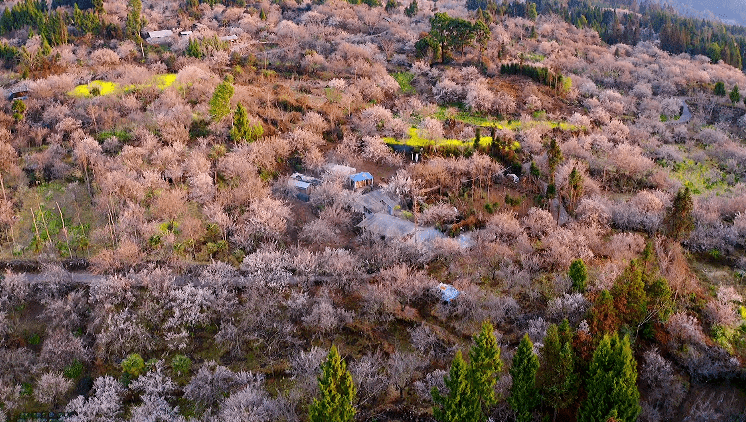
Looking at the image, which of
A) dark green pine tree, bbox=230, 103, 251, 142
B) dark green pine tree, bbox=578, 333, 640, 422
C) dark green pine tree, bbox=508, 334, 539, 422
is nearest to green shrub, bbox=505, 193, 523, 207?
dark green pine tree, bbox=578, 333, 640, 422

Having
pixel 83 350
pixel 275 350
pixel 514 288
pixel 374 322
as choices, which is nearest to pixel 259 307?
pixel 275 350

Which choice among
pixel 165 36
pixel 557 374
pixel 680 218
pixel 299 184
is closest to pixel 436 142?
pixel 299 184

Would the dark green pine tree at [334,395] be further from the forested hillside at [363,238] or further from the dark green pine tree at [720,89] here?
the dark green pine tree at [720,89]

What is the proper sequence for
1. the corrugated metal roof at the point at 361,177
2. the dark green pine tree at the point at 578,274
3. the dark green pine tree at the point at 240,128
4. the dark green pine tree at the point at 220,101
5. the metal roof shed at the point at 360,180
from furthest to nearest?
the dark green pine tree at the point at 220,101
the dark green pine tree at the point at 240,128
the corrugated metal roof at the point at 361,177
the metal roof shed at the point at 360,180
the dark green pine tree at the point at 578,274

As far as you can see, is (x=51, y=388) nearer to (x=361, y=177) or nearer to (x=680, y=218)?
(x=361, y=177)

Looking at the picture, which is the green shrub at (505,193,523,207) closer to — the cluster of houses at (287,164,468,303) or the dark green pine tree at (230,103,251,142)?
the cluster of houses at (287,164,468,303)

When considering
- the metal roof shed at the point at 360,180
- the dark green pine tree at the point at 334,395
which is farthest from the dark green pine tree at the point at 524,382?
the metal roof shed at the point at 360,180

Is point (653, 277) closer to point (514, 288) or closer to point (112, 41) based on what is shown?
point (514, 288)
